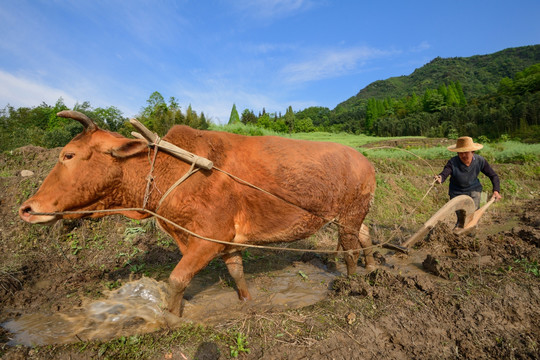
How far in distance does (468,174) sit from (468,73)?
188631 millimetres

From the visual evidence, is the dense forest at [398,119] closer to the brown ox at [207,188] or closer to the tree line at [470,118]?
the tree line at [470,118]

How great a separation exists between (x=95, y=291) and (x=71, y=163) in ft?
7.41

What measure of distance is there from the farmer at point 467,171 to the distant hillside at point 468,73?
126241 mm

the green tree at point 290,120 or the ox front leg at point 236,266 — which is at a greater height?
the green tree at point 290,120

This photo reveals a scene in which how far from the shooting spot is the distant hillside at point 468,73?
134 meters

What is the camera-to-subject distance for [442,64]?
191m

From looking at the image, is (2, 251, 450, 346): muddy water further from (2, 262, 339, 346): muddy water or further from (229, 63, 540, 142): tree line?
(229, 63, 540, 142): tree line

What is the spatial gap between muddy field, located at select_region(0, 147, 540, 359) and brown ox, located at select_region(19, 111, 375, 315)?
640mm

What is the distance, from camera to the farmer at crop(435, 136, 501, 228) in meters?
5.08

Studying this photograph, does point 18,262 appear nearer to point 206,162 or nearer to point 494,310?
point 206,162

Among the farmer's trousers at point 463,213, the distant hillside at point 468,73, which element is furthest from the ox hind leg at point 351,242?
the distant hillside at point 468,73

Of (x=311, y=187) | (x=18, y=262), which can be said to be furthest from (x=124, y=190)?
(x=18, y=262)

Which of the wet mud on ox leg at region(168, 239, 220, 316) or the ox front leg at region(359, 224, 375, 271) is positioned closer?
the wet mud on ox leg at region(168, 239, 220, 316)

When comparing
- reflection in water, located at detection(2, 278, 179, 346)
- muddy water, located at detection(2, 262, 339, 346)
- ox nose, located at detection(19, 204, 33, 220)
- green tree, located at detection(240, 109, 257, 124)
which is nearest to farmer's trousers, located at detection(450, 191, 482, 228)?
muddy water, located at detection(2, 262, 339, 346)
